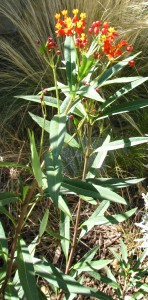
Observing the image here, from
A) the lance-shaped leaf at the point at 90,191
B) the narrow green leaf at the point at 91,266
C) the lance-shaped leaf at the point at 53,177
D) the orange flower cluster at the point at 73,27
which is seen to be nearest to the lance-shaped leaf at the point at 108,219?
the narrow green leaf at the point at 91,266

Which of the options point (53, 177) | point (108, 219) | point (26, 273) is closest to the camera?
point (53, 177)

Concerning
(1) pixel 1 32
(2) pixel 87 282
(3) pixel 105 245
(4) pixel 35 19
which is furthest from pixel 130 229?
(1) pixel 1 32

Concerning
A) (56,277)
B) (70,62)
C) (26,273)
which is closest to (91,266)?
(56,277)

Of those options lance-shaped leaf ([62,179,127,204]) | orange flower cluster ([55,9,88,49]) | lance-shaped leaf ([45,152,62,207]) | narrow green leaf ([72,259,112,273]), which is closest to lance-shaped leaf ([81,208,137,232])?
narrow green leaf ([72,259,112,273])

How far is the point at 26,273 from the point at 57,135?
35 centimetres

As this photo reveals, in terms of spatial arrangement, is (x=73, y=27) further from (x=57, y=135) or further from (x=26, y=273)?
(x=26, y=273)

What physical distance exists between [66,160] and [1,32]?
1367 mm

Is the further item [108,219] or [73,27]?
[108,219]

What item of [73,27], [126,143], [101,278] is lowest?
[101,278]

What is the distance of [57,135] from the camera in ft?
3.50

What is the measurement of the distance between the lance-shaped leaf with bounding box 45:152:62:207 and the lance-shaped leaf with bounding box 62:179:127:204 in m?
0.11

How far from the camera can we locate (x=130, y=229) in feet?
7.27

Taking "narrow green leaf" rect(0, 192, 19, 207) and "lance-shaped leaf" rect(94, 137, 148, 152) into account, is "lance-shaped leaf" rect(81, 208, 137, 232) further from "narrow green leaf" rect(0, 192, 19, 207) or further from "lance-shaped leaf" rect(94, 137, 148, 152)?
"narrow green leaf" rect(0, 192, 19, 207)

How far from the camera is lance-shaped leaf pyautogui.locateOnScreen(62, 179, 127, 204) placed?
115 cm
